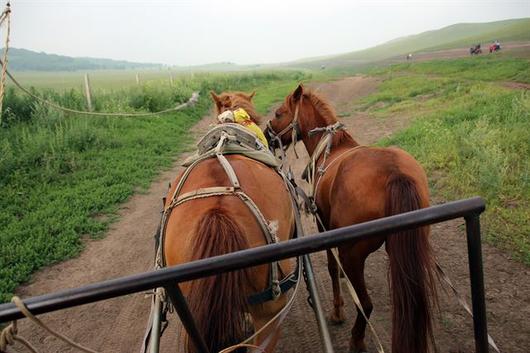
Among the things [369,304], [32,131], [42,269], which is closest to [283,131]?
[369,304]

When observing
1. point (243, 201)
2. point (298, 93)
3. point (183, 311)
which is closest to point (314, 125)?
point (298, 93)

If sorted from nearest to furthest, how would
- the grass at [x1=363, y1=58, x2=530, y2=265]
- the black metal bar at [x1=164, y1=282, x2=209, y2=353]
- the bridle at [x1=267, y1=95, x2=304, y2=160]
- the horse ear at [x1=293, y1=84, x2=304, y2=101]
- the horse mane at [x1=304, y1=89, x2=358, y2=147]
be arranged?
the black metal bar at [x1=164, y1=282, x2=209, y2=353] → the horse mane at [x1=304, y1=89, x2=358, y2=147] → the horse ear at [x1=293, y1=84, x2=304, y2=101] → the bridle at [x1=267, y1=95, x2=304, y2=160] → the grass at [x1=363, y1=58, x2=530, y2=265]

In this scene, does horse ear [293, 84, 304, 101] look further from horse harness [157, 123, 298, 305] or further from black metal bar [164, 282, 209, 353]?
black metal bar [164, 282, 209, 353]

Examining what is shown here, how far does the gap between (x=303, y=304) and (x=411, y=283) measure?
171 cm

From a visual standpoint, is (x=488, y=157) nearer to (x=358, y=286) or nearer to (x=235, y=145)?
(x=358, y=286)

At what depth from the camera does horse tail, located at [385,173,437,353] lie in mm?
2434

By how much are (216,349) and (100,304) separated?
2.89m

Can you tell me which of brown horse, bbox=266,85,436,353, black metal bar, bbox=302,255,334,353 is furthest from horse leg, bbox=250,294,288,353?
brown horse, bbox=266,85,436,353

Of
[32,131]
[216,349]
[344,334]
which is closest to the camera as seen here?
[216,349]

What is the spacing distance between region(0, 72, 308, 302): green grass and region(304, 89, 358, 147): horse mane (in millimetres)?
3932

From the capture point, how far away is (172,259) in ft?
6.98

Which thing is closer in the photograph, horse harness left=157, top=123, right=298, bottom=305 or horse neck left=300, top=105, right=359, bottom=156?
horse harness left=157, top=123, right=298, bottom=305

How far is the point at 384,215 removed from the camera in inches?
104

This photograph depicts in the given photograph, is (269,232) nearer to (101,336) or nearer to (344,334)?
(344,334)
